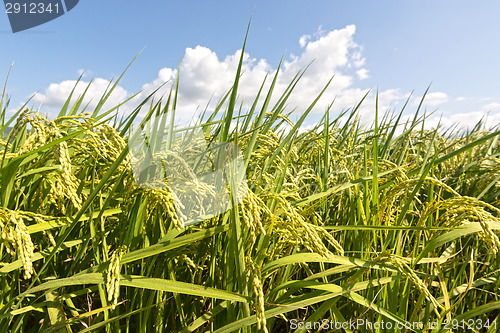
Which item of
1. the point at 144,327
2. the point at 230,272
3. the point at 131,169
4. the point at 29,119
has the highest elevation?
the point at 29,119

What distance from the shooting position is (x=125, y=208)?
1.07m

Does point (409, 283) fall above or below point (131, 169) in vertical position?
below

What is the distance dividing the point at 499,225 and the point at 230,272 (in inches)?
42.3

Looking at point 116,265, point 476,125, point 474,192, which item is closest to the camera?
point 116,265

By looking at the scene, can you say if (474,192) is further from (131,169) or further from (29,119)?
(29,119)

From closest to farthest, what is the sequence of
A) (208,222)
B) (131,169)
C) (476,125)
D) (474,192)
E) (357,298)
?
(131,169)
(357,298)
(208,222)
(474,192)
(476,125)

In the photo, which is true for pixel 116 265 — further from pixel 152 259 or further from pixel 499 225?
pixel 499 225

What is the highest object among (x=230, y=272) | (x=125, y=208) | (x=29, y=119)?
(x=29, y=119)

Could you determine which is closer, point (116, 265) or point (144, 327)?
point (116, 265)

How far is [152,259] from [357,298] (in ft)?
2.39

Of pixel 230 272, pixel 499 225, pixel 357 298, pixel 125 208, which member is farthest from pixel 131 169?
pixel 499 225

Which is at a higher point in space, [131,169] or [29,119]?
[29,119]

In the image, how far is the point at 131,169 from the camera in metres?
0.97

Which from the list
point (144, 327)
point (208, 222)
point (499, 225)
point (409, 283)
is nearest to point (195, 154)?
point (208, 222)
